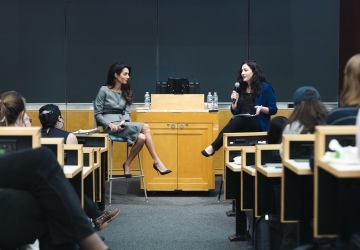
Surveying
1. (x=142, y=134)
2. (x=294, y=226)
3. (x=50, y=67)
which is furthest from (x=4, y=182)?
(x=50, y=67)

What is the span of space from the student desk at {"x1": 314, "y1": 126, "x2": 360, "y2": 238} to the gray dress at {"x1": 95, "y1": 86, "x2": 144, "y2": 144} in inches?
157

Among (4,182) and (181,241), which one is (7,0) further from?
(4,182)

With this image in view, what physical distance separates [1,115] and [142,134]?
2.91 metres

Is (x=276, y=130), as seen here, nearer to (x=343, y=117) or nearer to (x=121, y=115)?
(x=343, y=117)

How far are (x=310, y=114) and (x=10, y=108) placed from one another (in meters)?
1.89

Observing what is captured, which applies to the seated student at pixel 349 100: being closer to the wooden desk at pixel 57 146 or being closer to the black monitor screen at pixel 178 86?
the wooden desk at pixel 57 146

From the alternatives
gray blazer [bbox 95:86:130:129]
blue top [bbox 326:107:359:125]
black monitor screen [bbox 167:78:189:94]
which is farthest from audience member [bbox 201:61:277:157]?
blue top [bbox 326:107:359:125]

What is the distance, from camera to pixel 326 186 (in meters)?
2.88

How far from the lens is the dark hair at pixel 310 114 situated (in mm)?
3664

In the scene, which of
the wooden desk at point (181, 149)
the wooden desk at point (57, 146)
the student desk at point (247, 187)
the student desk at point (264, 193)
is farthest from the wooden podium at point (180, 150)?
the wooden desk at point (57, 146)

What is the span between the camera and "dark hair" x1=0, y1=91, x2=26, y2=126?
3.88 m

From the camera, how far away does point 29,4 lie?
8250 millimetres

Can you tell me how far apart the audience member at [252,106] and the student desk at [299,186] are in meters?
3.13

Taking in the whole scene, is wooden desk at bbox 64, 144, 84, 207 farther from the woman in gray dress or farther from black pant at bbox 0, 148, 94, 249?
the woman in gray dress
